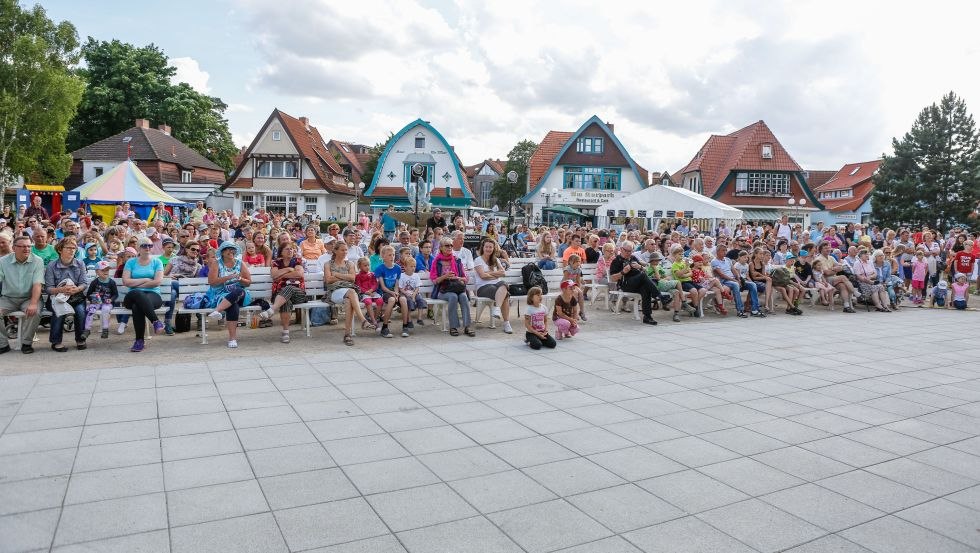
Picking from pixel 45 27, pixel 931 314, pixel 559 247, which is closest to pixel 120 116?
pixel 45 27

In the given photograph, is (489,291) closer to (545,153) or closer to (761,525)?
(761,525)

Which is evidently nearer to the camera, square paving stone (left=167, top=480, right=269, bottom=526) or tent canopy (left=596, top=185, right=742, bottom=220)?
square paving stone (left=167, top=480, right=269, bottom=526)

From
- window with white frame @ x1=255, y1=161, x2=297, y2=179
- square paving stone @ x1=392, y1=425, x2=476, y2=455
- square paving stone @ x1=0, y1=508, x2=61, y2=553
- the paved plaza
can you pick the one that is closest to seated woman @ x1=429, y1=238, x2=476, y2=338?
the paved plaza

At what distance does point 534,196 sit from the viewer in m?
Answer: 52.9

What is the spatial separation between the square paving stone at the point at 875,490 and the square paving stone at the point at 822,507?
96mm

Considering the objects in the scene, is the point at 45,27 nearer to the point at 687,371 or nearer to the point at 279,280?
the point at 279,280

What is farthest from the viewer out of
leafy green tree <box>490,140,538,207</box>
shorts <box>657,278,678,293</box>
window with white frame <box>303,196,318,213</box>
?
leafy green tree <box>490,140,538,207</box>

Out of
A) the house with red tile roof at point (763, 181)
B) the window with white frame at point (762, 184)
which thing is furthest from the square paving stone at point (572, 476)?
the window with white frame at point (762, 184)

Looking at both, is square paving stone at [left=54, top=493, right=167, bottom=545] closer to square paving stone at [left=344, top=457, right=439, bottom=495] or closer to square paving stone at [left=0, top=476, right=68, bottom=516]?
square paving stone at [left=0, top=476, right=68, bottom=516]

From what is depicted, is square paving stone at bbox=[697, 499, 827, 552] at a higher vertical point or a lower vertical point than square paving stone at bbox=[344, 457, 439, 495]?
lower

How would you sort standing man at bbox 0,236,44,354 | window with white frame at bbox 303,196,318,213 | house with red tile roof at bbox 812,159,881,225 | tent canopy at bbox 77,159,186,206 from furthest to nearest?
house with red tile roof at bbox 812,159,881,225 → window with white frame at bbox 303,196,318,213 → tent canopy at bbox 77,159,186,206 → standing man at bbox 0,236,44,354

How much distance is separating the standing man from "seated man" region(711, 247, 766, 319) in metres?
10.9

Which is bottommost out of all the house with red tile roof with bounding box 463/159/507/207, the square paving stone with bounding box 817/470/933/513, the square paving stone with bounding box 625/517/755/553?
the square paving stone with bounding box 625/517/755/553

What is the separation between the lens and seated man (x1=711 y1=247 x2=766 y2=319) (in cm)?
1283
